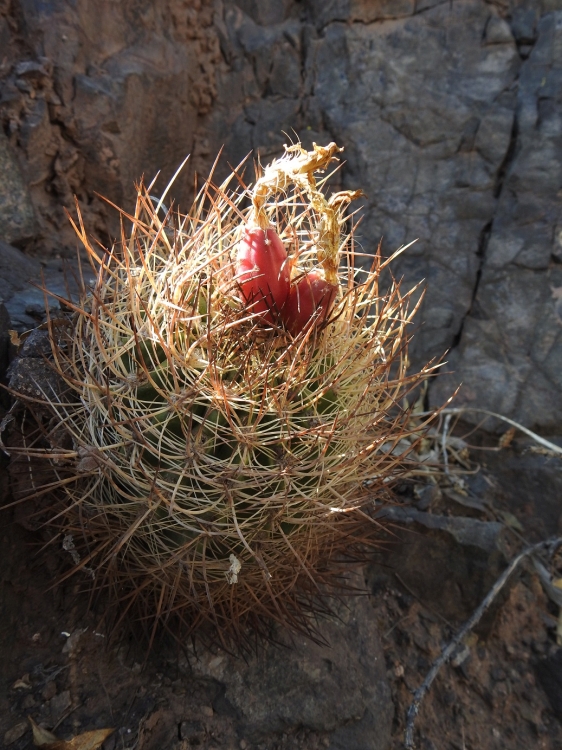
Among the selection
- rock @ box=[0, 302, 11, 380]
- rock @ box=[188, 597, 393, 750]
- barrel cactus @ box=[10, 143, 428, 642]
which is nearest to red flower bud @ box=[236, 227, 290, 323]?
barrel cactus @ box=[10, 143, 428, 642]

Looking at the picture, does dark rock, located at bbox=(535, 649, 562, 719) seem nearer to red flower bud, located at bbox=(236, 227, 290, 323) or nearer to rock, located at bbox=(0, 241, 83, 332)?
red flower bud, located at bbox=(236, 227, 290, 323)

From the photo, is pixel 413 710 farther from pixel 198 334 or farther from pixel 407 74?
pixel 407 74

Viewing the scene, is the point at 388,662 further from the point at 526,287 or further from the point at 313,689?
the point at 526,287

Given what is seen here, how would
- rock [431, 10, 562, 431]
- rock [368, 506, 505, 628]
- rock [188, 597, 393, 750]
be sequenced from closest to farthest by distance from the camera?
rock [188, 597, 393, 750] < rock [368, 506, 505, 628] < rock [431, 10, 562, 431]

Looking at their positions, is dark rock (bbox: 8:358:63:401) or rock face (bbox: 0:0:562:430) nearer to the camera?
dark rock (bbox: 8:358:63:401)

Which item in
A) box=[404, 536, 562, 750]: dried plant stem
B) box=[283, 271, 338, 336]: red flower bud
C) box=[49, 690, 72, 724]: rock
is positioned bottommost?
box=[404, 536, 562, 750]: dried plant stem

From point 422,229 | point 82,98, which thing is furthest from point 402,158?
point 82,98

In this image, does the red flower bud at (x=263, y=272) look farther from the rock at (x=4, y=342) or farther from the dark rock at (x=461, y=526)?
the dark rock at (x=461, y=526)

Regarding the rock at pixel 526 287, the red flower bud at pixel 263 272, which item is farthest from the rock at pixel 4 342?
the rock at pixel 526 287
